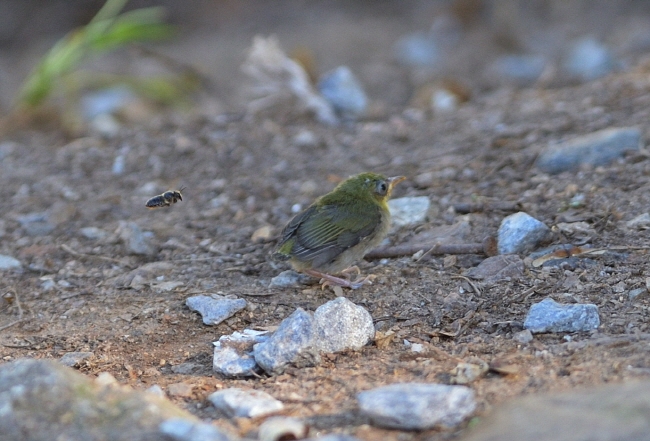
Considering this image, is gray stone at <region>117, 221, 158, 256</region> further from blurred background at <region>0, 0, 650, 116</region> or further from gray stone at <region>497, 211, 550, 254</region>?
blurred background at <region>0, 0, 650, 116</region>

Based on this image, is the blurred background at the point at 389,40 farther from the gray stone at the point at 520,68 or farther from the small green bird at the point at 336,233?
the small green bird at the point at 336,233

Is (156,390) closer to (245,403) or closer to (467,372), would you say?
(245,403)

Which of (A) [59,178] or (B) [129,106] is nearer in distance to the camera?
(A) [59,178]

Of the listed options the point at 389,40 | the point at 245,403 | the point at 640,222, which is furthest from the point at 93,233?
the point at 389,40

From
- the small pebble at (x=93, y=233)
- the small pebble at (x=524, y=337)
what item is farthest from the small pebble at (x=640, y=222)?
the small pebble at (x=93, y=233)

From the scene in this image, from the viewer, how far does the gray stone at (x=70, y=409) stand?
2975 millimetres

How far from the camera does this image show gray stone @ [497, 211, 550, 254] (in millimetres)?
4945

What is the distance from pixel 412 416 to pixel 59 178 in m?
4.83

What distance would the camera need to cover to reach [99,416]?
9.95 ft

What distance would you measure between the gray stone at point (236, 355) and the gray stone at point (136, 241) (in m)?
1.45

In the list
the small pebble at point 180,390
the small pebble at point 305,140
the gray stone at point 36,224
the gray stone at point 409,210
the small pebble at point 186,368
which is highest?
the gray stone at point 409,210

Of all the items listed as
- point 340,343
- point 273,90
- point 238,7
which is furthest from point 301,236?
point 238,7

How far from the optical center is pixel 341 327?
4.09m

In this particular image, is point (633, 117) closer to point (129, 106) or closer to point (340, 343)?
point (340, 343)
